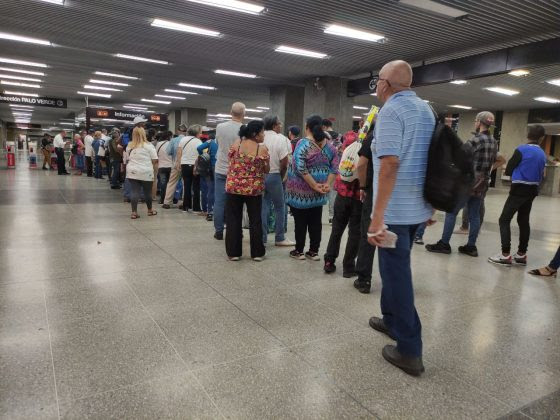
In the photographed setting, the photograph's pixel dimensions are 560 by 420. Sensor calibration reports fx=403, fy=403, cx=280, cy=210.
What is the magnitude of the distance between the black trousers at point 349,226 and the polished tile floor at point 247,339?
0.21 m

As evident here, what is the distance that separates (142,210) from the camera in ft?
24.8

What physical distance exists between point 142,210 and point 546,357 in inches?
262

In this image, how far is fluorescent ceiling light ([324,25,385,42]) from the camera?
25.3 ft

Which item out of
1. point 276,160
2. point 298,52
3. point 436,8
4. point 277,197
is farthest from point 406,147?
point 298,52

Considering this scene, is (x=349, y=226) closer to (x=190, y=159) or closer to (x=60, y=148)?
(x=190, y=159)

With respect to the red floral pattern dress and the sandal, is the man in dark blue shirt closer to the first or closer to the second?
the sandal

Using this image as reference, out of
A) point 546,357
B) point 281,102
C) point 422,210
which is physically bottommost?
point 546,357

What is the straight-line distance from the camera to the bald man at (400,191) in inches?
80.9

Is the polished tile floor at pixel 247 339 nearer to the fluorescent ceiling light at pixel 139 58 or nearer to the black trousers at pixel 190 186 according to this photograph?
the black trousers at pixel 190 186

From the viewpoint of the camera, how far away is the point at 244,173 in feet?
13.4

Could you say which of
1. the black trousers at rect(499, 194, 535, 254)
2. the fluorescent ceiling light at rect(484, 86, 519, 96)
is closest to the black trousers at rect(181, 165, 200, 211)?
the black trousers at rect(499, 194, 535, 254)

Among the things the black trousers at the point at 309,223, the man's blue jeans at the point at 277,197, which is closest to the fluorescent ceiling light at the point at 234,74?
the man's blue jeans at the point at 277,197

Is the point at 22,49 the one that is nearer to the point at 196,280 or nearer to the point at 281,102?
the point at 281,102

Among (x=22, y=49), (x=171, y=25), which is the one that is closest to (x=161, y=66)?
(x=22, y=49)
